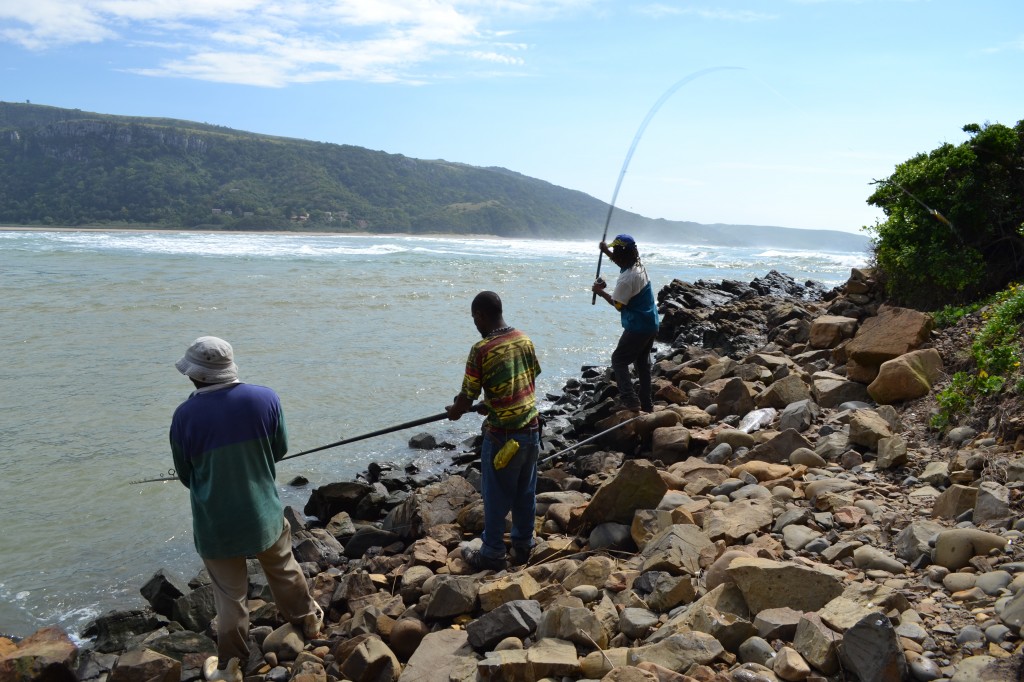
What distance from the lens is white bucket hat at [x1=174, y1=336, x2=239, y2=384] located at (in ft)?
12.1

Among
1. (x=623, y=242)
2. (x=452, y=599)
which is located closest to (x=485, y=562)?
(x=452, y=599)

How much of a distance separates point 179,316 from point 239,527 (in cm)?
1414

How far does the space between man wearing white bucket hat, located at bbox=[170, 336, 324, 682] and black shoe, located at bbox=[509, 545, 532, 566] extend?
1.52 m

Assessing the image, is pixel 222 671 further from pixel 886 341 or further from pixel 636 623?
pixel 886 341

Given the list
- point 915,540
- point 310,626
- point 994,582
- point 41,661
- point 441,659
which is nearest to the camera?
point 994,582

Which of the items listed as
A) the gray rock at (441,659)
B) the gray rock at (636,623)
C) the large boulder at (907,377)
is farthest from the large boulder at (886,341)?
the gray rock at (441,659)

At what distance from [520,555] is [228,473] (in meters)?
1.94

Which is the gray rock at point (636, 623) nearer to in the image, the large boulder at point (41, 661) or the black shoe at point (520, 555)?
the black shoe at point (520, 555)

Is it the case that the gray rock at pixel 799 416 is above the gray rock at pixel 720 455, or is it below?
above

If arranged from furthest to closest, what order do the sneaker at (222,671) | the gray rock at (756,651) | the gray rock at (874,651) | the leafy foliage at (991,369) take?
the leafy foliage at (991,369)
the sneaker at (222,671)
the gray rock at (756,651)
the gray rock at (874,651)

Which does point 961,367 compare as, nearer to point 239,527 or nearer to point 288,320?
point 239,527

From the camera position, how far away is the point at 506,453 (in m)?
4.48

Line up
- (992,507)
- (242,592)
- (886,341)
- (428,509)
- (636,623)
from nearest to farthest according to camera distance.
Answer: (636,623) < (992,507) < (242,592) < (428,509) < (886,341)

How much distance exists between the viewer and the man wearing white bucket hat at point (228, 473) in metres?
3.72
